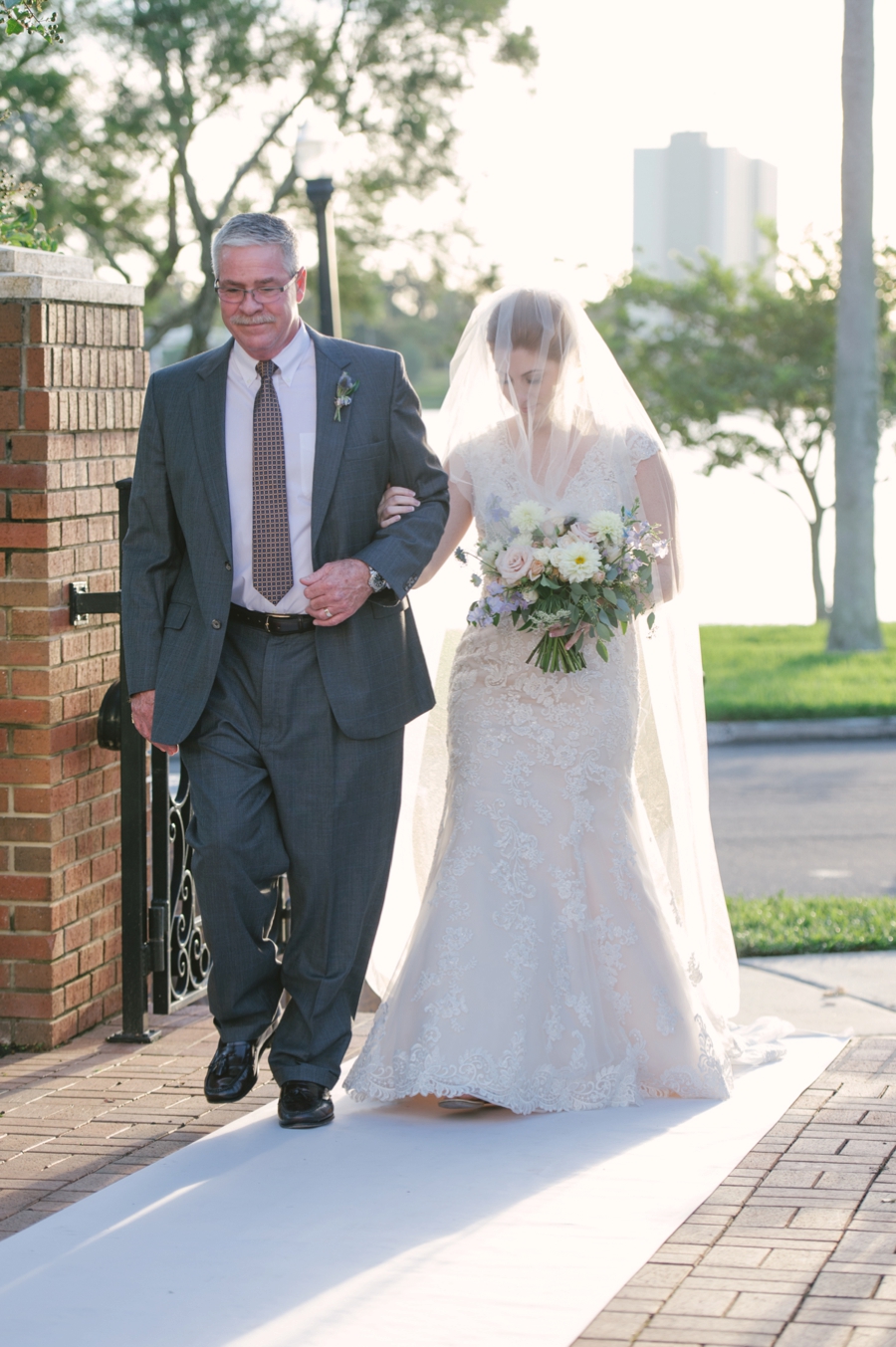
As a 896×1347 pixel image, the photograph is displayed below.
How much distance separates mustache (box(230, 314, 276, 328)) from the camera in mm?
4188

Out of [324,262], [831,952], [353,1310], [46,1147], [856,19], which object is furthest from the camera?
[856,19]

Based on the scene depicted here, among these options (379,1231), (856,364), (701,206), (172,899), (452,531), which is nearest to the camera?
(379,1231)

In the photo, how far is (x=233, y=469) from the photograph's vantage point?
4.30 m

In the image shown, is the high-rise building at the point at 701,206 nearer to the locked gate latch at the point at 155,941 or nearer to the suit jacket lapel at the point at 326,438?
the locked gate latch at the point at 155,941

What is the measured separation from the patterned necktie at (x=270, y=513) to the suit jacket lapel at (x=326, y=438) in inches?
3.3

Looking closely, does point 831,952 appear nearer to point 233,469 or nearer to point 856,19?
point 233,469

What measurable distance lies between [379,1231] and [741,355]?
56.9 ft

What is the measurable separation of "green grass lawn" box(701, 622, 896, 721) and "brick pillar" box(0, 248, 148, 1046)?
8.54 metres

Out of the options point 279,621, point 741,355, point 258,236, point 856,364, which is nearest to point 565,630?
point 279,621

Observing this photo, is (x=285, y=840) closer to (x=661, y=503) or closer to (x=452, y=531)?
(x=452, y=531)

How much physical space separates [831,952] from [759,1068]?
1799 mm

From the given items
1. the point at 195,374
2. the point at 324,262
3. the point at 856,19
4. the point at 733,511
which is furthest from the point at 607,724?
the point at 733,511

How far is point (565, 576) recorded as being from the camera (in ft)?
15.1

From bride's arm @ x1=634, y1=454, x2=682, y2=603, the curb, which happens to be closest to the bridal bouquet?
bride's arm @ x1=634, y1=454, x2=682, y2=603
